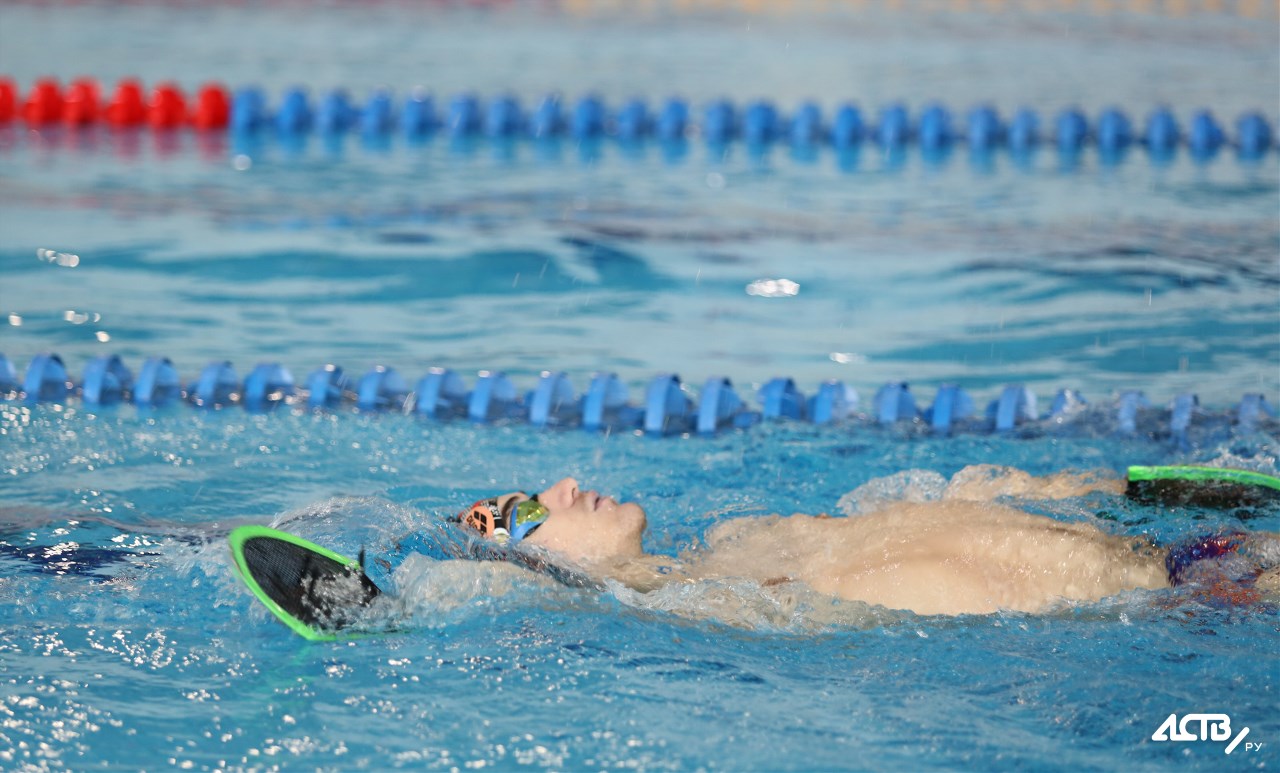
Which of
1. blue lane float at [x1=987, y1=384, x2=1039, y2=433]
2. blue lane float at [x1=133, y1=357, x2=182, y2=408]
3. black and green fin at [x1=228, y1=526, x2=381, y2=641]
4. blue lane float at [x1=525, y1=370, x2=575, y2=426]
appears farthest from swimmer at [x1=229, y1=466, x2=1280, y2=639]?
blue lane float at [x1=133, y1=357, x2=182, y2=408]

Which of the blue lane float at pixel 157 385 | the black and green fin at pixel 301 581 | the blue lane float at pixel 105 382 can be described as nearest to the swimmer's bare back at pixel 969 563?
the black and green fin at pixel 301 581

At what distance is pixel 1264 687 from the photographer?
265 centimetres

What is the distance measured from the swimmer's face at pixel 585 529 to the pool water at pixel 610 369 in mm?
113

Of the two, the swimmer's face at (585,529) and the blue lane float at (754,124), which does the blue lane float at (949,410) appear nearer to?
the swimmer's face at (585,529)

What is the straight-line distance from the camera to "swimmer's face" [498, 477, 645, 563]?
3.06 metres

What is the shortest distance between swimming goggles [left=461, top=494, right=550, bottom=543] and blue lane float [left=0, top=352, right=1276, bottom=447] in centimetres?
139

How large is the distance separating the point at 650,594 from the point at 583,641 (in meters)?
0.17

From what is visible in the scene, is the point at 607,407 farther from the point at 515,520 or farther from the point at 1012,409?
the point at 515,520

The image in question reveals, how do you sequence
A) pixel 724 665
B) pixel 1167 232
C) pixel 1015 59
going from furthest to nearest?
pixel 1015 59 < pixel 1167 232 < pixel 724 665

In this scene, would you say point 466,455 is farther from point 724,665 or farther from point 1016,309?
point 1016,309

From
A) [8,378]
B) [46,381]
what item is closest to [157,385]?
[46,381]

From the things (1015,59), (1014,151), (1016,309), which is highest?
(1015,59)

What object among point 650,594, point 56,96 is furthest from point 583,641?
point 56,96

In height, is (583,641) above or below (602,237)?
below
